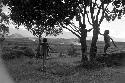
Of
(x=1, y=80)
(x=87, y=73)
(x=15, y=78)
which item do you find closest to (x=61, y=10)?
(x=87, y=73)

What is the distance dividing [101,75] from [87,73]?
1.40 m

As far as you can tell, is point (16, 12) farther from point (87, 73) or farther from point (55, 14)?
point (87, 73)

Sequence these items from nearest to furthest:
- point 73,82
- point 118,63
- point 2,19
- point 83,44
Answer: point 73,82, point 118,63, point 83,44, point 2,19

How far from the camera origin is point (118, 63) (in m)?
21.6

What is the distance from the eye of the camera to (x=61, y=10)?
2020 cm

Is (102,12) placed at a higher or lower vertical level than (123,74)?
higher

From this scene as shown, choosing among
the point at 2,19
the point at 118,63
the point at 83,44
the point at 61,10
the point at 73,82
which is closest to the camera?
the point at 73,82

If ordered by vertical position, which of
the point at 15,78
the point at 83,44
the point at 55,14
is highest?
the point at 55,14

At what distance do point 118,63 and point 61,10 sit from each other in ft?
20.3

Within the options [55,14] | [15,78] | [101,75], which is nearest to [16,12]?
[55,14]

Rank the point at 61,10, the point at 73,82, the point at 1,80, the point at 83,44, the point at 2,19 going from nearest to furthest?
the point at 1,80, the point at 73,82, the point at 61,10, the point at 83,44, the point at 2,19

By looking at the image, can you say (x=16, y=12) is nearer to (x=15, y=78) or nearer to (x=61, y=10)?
(x=61, y=10)

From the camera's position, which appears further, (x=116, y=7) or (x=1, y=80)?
(x=116, y=7)

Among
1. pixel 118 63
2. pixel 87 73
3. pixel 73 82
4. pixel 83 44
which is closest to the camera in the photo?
pixel 73 82
